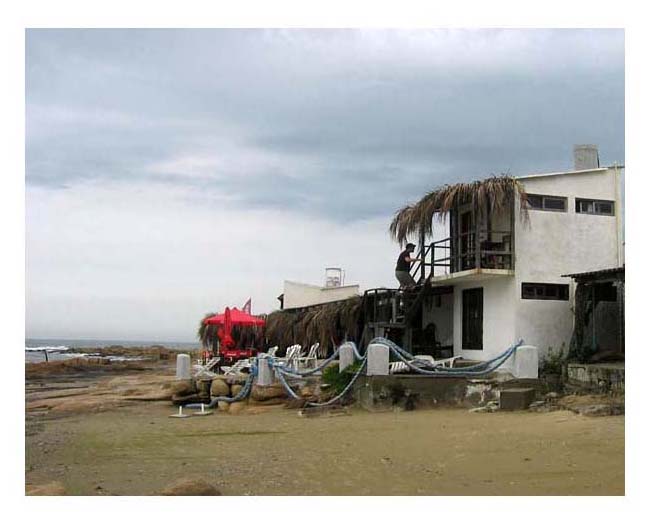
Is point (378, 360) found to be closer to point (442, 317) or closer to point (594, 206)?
point (442, 317)

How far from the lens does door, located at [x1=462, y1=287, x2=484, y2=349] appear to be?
18.5 m

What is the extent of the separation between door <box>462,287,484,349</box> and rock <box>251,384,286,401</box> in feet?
16.4

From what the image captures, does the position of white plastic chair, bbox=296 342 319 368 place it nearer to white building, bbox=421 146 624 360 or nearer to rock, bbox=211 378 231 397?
rock, bbox=211 378 231 397

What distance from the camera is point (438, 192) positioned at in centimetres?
1738

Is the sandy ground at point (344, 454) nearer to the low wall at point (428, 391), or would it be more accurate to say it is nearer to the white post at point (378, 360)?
the low wall at point (428, 391)

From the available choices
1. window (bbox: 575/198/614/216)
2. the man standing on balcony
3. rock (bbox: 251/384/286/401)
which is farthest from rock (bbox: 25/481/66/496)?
window (bbox: 575/198/614/216)

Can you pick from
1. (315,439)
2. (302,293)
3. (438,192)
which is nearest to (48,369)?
(302,293)

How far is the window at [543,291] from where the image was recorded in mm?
17266

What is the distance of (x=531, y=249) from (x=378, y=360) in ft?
15.7

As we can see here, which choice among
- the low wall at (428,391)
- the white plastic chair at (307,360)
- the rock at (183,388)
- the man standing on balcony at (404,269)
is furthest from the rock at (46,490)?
the white plastic chair at (307,360)

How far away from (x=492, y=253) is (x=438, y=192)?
1.91 metres

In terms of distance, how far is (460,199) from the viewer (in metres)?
17.5

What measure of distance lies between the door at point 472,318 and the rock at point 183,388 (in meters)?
7.08

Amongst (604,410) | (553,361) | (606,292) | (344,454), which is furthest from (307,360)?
(344,454)
